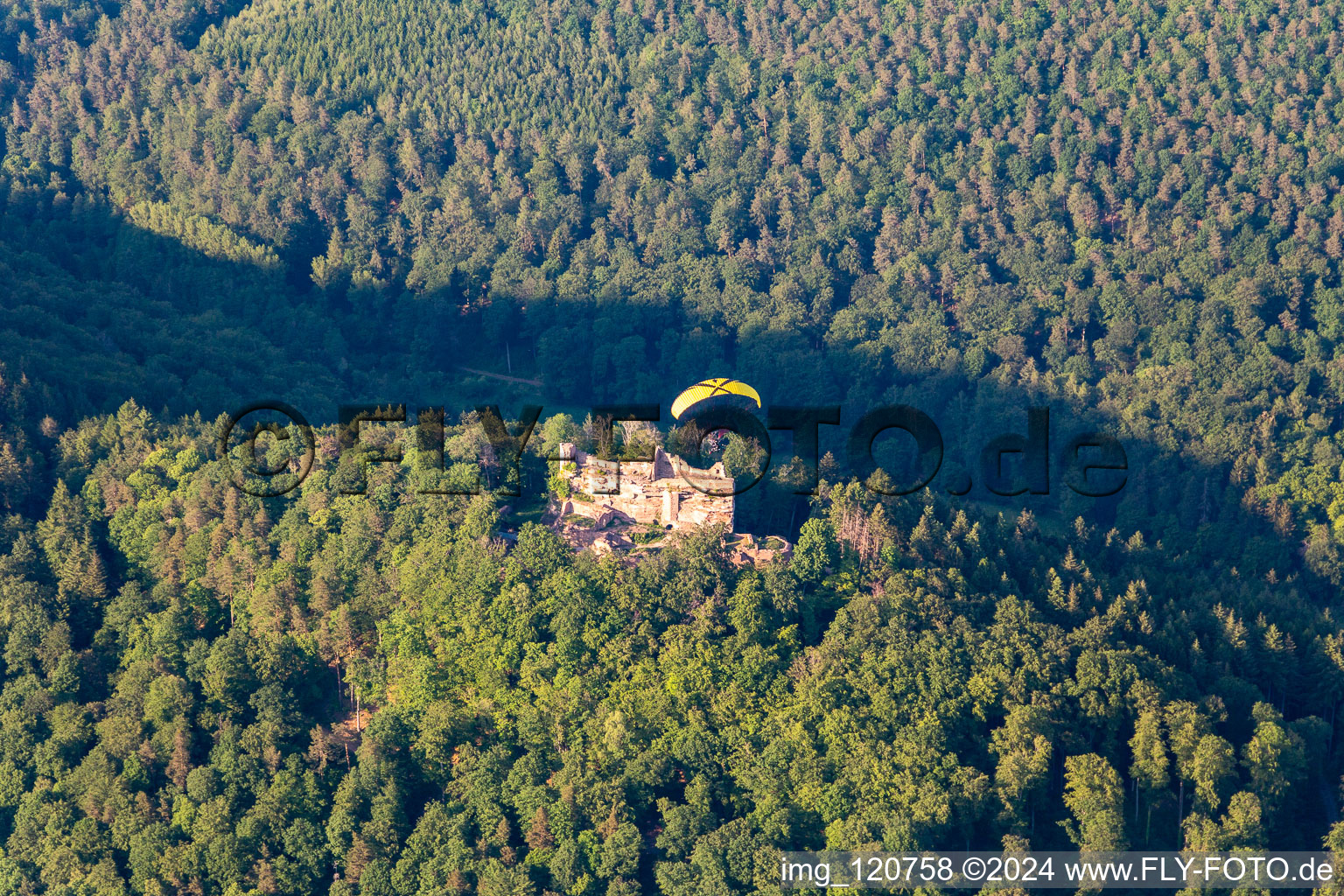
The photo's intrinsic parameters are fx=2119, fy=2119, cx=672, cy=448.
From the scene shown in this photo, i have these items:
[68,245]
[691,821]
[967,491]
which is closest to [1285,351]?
[967,491]

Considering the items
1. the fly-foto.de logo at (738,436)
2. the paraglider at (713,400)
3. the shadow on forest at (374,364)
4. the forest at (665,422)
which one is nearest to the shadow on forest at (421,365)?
the shadow on forest at (374,364)

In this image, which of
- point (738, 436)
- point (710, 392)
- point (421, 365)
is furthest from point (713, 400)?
point (421, 365)

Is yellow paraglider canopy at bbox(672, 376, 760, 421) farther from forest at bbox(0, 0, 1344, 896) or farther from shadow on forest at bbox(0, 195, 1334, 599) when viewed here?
shadow on forest at bbox(0, 195, 1334, 599)

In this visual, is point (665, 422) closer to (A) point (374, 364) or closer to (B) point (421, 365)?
(B) point (421, 365)

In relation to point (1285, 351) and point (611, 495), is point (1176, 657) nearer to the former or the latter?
point (611, 495)

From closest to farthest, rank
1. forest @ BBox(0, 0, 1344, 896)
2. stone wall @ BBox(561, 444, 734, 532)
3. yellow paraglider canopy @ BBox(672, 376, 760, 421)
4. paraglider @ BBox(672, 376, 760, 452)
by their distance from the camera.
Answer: forest @ BBox(0, 0, 1344, 896)
stone wall @ BBox(561, 444, 734, 532)
paraglider @ BBox(672, 376, 760, 452)
yellow paraglider canopy @ BBox(672, 376, 760, 421)

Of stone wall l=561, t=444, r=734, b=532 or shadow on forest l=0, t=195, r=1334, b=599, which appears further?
shadow on forest l=0, t=195, r=1334, b=599

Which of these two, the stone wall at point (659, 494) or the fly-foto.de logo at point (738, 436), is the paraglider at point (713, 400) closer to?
the fly-foto.de logo at point (738, 436)

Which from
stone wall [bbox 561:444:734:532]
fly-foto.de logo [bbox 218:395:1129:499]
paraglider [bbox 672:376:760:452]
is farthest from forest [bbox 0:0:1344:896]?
paraglider [bbox 672:376:760:452]

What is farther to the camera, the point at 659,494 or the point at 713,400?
the point at 713,400
